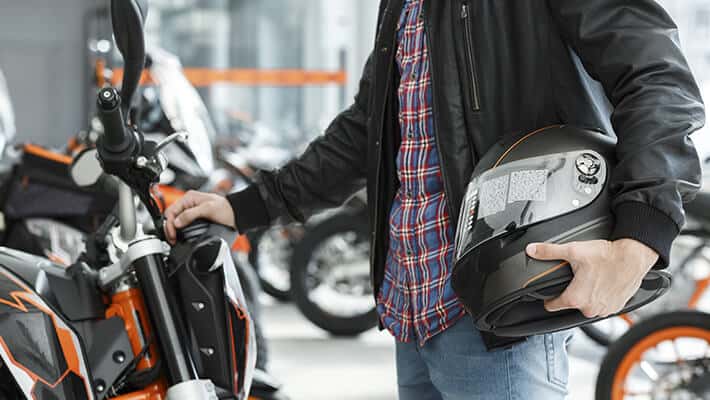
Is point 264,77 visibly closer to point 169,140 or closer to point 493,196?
point 169,140

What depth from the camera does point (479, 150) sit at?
1233 millimetres

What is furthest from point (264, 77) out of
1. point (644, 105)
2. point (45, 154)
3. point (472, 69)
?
point (644, 105)

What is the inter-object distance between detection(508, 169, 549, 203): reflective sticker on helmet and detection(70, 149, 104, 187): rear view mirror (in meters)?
0.65

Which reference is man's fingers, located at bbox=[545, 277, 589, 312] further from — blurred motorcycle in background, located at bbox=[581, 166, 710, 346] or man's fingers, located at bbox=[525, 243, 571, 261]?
blurred motorcycle in background, located at bbox=[581, 166, 710, 346]

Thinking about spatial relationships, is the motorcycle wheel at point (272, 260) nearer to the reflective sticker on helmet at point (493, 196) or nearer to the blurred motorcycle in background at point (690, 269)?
the blurred motorcycle in background at point (690, 269)

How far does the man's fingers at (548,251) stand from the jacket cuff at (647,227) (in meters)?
0.06

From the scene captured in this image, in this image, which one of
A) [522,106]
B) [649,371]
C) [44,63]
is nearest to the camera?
[522,106]

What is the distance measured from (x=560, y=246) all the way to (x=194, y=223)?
2.01 feet

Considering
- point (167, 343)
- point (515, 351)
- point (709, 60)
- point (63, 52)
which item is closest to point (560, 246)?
point (515, 351)

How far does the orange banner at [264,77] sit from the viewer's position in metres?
8.06

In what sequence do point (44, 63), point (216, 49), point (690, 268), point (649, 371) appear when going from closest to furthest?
point (649, 371) → point (690, 268) → point (44, 63) → point (216, 49)

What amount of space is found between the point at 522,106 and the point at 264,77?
282 inches

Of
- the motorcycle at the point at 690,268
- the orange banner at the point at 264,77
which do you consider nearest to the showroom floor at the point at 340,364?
the motorcycle at the point at 690,268

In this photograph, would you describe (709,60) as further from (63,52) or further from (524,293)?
(524,293)
